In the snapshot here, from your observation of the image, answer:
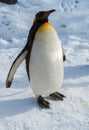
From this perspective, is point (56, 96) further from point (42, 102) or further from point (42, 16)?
point (42, 16)

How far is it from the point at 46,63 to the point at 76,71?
3.49 ft

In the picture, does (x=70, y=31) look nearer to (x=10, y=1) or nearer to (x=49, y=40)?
(x=10, y=1)

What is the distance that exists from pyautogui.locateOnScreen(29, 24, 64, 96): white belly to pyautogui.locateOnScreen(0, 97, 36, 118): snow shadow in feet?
0.56

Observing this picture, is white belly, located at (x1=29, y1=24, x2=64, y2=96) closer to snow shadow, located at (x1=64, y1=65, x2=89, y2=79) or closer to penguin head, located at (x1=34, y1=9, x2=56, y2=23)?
penguin head, located at (x1=34, y1=9, x2=56, y2=23)

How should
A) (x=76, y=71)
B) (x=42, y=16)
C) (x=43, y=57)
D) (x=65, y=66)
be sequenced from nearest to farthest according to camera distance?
(x=42, y=16), (x=43, y=57), (x=76, y=71), (x=65, y=66)

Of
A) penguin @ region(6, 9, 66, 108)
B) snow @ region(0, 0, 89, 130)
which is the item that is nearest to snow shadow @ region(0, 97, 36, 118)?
snow @ region(0, 0, 89, 130)

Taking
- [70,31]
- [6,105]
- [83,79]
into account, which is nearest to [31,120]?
[6,105]

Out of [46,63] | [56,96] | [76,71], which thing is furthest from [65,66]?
[46,63]

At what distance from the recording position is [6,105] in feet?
13.4

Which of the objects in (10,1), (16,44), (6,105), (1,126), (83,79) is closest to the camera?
(1,126)

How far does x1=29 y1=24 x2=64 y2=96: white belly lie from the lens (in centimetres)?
376

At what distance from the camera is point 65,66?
16.3 ft

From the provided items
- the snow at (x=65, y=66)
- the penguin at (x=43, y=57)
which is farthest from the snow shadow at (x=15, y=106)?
the penguin at (x=43, y=57)

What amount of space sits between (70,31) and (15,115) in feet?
8.46
